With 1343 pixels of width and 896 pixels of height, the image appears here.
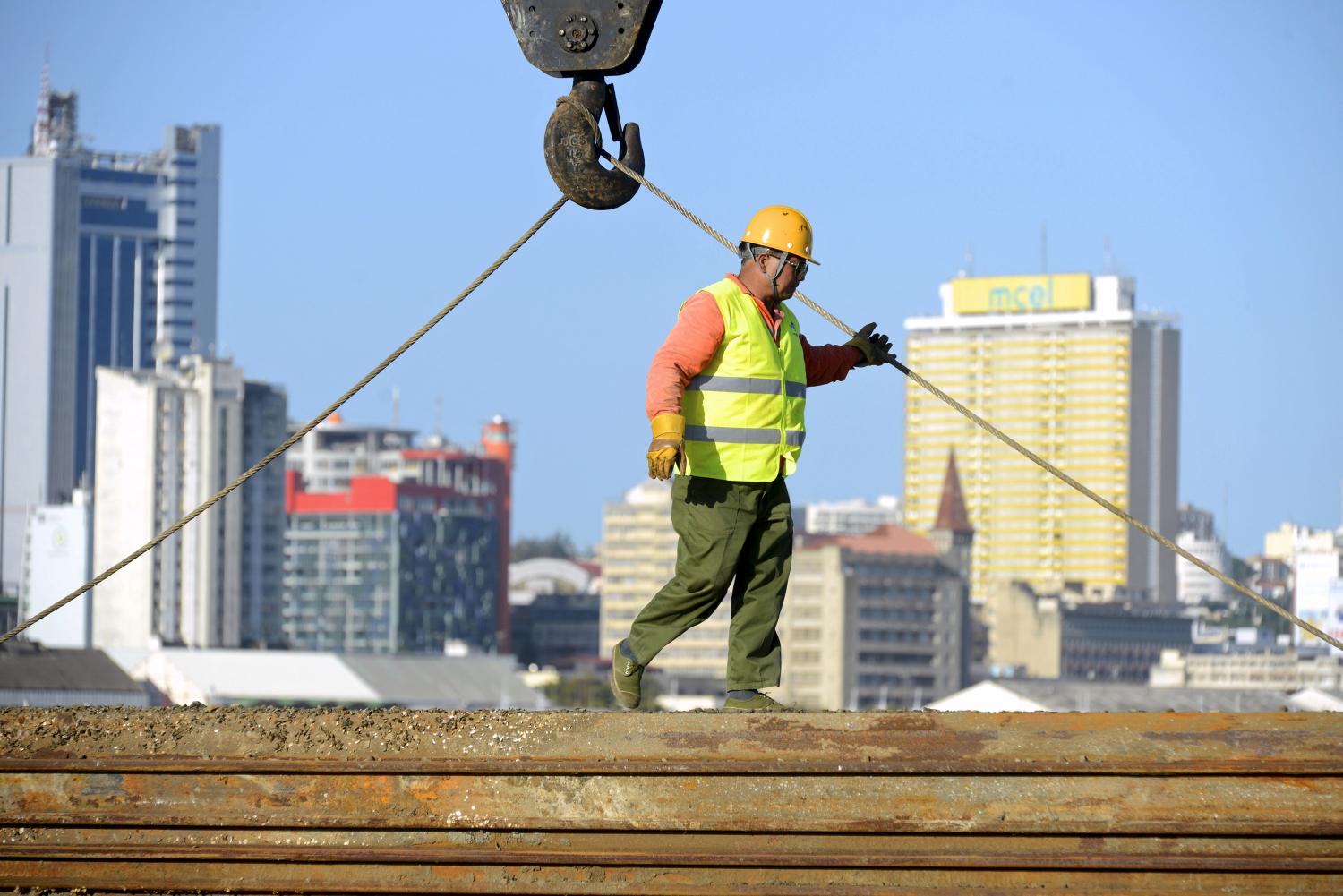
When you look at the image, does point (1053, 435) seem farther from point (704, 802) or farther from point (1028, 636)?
point (704, 802)

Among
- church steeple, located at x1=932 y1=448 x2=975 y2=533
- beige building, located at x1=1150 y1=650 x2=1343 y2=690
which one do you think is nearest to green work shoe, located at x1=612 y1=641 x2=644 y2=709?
beige building, located at x1=1150 y1=650 x2=1343 y2=690

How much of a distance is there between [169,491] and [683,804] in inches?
4817

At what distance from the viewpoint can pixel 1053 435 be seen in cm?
19600

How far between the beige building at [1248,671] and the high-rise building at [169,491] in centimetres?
→ 5006

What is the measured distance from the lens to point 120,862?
19.7 ft

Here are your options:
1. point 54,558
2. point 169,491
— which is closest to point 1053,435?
point 169,491

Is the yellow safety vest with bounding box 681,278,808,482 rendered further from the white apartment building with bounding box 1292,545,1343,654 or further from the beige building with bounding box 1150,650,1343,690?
the white apartment building with bounding box 1292,545,1343,654

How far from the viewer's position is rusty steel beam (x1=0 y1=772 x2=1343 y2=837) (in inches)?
227

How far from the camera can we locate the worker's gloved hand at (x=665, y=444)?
6762 mm

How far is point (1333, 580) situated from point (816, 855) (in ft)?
576

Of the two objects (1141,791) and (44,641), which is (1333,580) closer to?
(44,641)

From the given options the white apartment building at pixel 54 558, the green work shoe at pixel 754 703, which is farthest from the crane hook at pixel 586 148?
the white apartment building at pixel 54 558

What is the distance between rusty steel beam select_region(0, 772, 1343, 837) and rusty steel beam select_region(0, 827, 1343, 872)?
0.03m

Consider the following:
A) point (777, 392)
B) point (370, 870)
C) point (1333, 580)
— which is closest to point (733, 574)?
point (777, 392)
